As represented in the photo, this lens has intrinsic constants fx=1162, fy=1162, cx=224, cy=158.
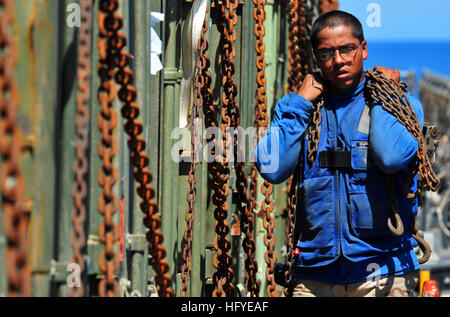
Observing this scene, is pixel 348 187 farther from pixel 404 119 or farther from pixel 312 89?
pixel 312 89

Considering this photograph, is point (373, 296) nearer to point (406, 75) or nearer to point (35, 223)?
point (35, 223)

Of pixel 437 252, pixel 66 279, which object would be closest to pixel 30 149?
pixel 66 279

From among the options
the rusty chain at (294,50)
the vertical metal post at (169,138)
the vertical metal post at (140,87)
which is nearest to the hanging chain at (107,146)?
the vertical metal post at (140,87)

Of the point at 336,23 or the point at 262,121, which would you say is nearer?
the point at 336,23

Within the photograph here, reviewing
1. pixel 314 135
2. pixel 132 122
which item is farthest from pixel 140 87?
pixel 132 122

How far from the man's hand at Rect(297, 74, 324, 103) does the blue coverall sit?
6 cm

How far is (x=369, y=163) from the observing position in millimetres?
5973

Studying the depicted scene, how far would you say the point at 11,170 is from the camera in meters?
3.45

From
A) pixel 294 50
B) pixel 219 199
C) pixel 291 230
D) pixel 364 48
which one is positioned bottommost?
pixel 291 230

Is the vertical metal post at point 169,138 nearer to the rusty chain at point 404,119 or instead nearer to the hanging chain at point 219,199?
the hanging chain at point 219,199

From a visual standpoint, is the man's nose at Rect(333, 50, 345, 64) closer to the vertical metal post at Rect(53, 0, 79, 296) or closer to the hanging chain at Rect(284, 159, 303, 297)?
the hanging chain at Rect(284, 159, 303, 297)

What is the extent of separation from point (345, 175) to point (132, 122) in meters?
1.81

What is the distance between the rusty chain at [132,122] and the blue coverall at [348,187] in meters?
1.37

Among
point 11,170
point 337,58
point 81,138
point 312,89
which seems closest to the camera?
point 11,170
